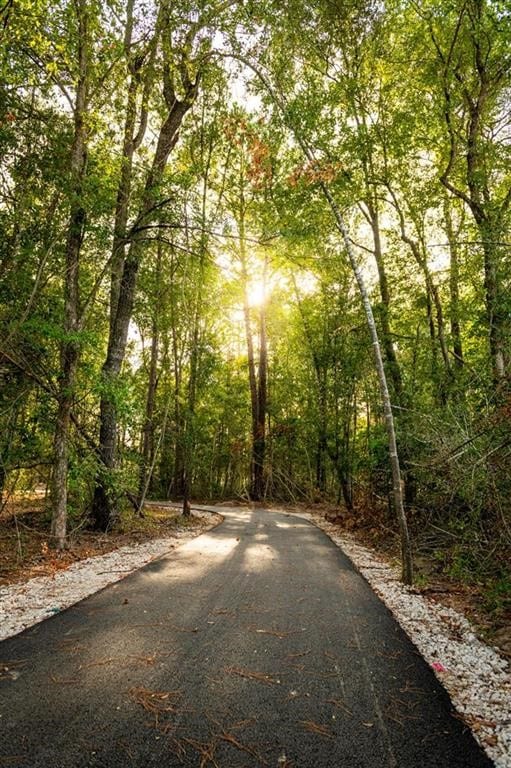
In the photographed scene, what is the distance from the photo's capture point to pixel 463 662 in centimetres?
355

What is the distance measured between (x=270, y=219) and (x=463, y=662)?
777 cm

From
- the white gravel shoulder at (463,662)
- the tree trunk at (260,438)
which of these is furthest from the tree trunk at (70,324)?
the tree trunk at (260,438)

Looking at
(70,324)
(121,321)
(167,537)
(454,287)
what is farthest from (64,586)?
(454,287)

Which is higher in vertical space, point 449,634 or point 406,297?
point 406,297

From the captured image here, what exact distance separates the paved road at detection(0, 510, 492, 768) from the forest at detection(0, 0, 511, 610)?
8.57 ft

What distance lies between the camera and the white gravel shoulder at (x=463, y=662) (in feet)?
8.44

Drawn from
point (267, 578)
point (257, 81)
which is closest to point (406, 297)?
point (257, 81)

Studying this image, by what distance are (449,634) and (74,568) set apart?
544cm

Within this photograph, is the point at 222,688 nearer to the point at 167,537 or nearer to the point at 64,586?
the point at 64,586

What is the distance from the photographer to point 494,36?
27.8ft

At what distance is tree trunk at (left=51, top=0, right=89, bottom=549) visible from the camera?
291 inches

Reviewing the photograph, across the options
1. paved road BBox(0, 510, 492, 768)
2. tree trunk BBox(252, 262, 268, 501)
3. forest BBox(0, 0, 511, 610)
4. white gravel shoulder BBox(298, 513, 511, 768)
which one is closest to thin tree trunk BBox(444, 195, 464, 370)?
forest BBox(0, 0, 511, 610)

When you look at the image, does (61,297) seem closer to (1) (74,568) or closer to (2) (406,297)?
(1) (74,568)

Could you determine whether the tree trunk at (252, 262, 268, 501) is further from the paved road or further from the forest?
the paved road
